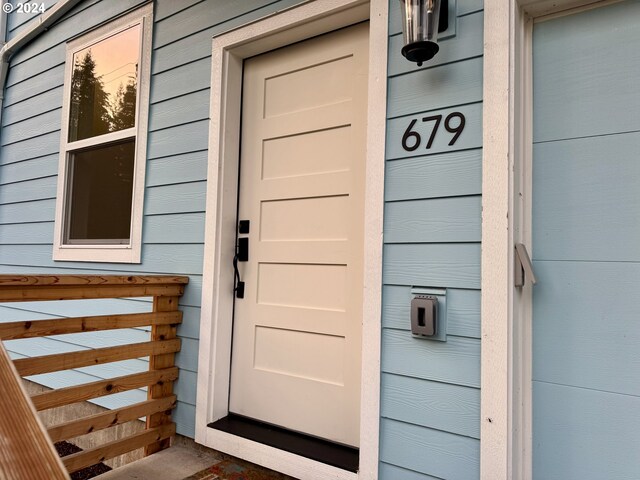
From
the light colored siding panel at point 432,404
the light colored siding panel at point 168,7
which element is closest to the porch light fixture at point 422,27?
the light colored siding panel at point 432,404

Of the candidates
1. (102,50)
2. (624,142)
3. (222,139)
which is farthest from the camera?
(102,50)

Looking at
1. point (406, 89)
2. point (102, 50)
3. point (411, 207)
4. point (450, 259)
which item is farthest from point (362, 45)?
point (102, 50)

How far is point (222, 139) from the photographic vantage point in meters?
2.21

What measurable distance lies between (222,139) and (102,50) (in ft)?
4.81

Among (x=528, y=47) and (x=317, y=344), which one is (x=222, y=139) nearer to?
(x=317, y=344)

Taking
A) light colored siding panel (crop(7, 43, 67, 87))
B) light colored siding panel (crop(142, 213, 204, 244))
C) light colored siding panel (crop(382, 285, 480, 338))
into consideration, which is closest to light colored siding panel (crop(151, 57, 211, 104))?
light colored siding panel (crop(142, 213, 204, 244))

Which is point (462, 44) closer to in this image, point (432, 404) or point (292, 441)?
point (432, 404)

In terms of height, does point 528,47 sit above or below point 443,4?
below

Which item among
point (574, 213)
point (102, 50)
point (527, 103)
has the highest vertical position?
point (102, 50)

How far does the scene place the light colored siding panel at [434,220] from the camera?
4.90 feet

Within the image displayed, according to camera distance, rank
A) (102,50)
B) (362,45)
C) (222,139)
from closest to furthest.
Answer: (362,45) < (222,139) < (102,50)

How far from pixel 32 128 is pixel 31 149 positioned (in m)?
0.17
